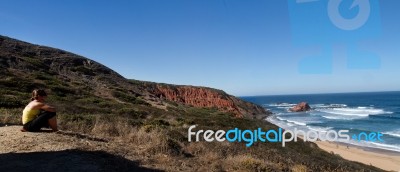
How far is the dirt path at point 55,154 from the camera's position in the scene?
652cm

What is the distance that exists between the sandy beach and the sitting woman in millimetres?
23984

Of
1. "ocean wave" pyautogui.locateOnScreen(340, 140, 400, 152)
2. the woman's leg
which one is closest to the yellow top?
the woman's leg

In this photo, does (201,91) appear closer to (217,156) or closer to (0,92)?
(0,92)

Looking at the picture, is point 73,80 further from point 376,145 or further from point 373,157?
point 376,145

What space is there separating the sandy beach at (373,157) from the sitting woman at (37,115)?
24.0m

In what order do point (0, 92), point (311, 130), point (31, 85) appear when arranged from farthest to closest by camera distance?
point (311, 130)
point (31, 85)
point (0, 92)

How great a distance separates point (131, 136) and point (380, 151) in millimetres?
30124

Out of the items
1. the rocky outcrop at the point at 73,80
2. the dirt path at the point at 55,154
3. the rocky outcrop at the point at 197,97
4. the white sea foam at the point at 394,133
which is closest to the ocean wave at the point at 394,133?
the white sea foam at the point at 394,133

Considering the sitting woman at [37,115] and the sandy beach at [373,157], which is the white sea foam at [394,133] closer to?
the sandy beach at [373,157]

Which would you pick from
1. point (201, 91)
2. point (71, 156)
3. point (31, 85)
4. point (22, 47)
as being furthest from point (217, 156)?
point (201, 91)

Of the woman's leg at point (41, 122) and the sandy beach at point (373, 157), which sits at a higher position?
the woman's leg at point (41, 122)

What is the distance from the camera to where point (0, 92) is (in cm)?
2227

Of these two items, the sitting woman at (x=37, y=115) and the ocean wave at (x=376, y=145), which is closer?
the sitting woman at (x=37, y=115)

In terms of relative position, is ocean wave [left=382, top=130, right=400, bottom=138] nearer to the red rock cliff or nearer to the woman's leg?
the red rock cliff
